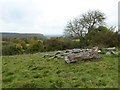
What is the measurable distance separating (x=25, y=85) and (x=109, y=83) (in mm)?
2955

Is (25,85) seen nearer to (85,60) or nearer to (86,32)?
(85,60)

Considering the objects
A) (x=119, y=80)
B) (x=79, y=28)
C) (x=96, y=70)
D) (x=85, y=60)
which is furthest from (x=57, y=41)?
(x=119, y=80)

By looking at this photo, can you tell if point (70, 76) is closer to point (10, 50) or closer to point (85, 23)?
point (10, 50)

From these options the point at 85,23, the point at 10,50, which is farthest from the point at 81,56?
the point at 85,23

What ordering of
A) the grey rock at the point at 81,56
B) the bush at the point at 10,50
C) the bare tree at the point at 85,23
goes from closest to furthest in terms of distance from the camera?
the grey rock at the point at 81,56 < the bush at the point at 10,50 < the bare tree at the point at 85,23

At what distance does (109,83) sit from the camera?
805cm

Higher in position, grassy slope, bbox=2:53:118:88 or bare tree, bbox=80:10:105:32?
bare tree, bbox=80:10:105:32

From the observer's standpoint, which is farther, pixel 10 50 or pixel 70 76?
pixel 10 50

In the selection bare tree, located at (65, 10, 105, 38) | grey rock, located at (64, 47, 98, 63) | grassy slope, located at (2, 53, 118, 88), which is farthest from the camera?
bare tree, located at (65, 10, 105, 38)

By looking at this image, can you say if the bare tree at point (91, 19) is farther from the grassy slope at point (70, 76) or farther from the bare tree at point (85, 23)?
the grassy slope at point (70, 76)

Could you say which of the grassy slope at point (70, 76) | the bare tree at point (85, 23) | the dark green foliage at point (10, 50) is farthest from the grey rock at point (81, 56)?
the bare tree at point (85, 23)

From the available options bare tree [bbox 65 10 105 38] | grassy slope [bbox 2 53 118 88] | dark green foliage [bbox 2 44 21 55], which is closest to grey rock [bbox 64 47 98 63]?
grassy slope [bbox 2 53 118 88]

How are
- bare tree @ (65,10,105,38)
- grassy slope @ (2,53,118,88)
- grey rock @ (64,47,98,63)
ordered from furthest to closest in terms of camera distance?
bare tree @ (65,10,105,38), grey rock @ (64,47,98,63), grassy slope @ (2,53,118,88)

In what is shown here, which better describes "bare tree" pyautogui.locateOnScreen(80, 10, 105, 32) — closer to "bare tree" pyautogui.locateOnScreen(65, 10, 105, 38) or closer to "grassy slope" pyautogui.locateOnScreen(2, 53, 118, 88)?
"bare tree" pyautogui.locateOnScreen(65, 10, 105, 38)
